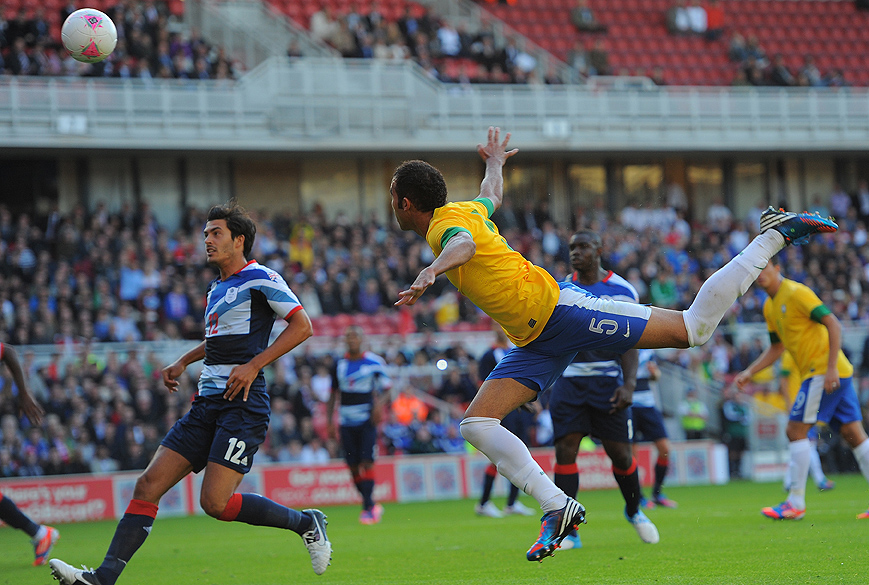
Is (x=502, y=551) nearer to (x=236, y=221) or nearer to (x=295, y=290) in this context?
(x=236, y=221)

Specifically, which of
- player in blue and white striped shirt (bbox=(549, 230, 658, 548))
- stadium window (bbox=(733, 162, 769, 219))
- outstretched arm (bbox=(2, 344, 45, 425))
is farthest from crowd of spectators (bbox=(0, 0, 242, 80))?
player in blue and white striped shirt (bbox=(549, 230, 658, 548))

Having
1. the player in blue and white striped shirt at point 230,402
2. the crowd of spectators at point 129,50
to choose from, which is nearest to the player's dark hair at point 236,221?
the player in blue and white striped shirt at point 230,402

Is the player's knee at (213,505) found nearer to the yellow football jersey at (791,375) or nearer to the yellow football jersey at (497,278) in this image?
the yellow football jersey at (497,278)

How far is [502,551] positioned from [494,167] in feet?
11.5

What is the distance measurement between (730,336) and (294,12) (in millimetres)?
14628

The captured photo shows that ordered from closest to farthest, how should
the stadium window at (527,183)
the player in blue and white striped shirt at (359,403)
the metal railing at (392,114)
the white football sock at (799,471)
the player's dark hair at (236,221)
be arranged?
the player's dark hair at (236,221)
the white football sock at (799,471)
the player in blue and white striped shirt at (359,403)
the metal railing at (392,114)
the stadium window at (527,183)

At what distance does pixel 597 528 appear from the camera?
10352mm

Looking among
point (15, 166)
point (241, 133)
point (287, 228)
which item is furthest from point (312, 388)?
point (15, 166)

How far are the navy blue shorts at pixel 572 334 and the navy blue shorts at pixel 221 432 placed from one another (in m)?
1.65

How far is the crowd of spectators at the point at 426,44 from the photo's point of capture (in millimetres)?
25797

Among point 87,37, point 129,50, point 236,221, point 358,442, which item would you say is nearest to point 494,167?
point 236,221

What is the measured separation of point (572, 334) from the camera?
6098 mm

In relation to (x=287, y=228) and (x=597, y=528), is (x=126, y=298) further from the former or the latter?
(x=597, y=528)

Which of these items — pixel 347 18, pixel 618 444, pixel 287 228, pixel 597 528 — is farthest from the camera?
pixel 347 18
